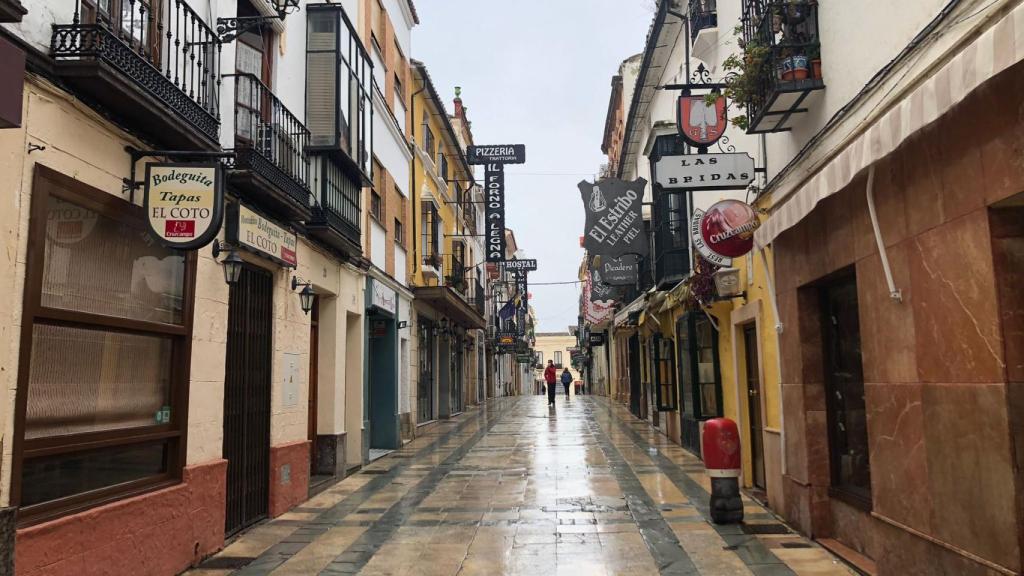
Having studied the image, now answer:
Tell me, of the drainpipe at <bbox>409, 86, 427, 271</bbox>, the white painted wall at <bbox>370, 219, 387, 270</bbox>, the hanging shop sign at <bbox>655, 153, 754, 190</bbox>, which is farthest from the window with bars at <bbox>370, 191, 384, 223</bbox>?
the hanging shop sign at <bbox>655, 153, 754, 190</bbox>

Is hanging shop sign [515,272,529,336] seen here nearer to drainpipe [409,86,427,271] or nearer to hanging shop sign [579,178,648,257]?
drainpipe [409,86,427,271]

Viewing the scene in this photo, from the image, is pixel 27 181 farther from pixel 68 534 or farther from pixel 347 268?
pixel 347 268

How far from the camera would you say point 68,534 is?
477cm

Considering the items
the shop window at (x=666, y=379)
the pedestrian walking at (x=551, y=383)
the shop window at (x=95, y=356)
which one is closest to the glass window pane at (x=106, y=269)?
the shop window at (x=95, y=356)

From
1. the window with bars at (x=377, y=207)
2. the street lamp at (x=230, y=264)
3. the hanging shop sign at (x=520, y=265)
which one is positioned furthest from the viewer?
the hanging shop sign at (x=520, y=265)

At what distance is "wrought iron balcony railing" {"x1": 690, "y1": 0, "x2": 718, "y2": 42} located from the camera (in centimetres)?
1076

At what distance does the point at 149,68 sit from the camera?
5.22m

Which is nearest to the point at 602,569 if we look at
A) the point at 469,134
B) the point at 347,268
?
the point at 347,268

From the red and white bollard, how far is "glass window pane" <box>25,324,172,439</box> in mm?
5085

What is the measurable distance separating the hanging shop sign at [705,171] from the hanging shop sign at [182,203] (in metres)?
4.89

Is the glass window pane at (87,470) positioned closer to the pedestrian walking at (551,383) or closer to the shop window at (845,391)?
the shop window at (845,391)

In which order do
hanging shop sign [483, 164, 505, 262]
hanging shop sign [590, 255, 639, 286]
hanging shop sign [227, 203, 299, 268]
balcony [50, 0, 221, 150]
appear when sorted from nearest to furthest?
balcony [50, 0, 221, 150]
hanging shop sign [227, 203, 299, 268]
hanging shop sign [590, 255, 639, 286]
hanging shop sign [483, 164, 505, 262]

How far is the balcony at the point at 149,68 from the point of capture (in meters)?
4.60

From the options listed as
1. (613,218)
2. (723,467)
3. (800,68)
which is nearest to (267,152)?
(800,68)
